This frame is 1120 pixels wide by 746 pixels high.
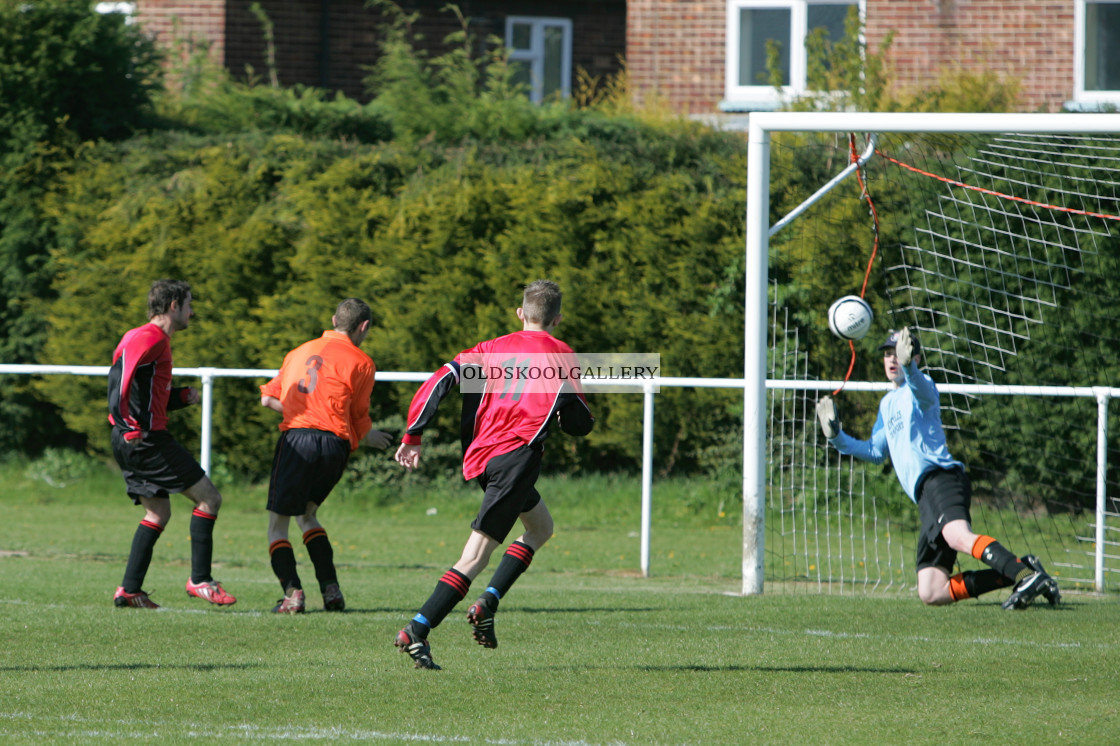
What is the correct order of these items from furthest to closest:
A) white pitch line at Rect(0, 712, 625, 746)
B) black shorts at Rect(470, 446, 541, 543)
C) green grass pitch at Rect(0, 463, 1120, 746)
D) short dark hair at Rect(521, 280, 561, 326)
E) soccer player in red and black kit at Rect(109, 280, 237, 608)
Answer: soccer player in red and black kit at Rect(109, 280, 237, 608), short dark hair at Rect(521, 280, 561, 326), black shorts at Rect(470, 446, 541, 543), green grass pitch at Rect(0, 463, 1120, 746), white pitch line at Rect(0, 712, 625, 746)

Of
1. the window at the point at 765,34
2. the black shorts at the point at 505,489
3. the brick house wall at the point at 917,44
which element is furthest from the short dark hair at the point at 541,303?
the window at the point at 765,34

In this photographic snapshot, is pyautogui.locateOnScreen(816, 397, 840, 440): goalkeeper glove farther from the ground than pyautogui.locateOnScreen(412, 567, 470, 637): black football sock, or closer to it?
farther from the ground

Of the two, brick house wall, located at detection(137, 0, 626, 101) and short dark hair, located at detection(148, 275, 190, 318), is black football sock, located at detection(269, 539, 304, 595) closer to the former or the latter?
short dark hair, located at detection(148, 275, 190, 318)

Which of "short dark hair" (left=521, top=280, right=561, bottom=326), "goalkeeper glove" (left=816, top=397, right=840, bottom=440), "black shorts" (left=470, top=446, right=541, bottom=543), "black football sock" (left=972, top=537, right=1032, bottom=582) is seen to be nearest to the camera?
"black shorts" (left=470, top=446, right=541, bottom=543)

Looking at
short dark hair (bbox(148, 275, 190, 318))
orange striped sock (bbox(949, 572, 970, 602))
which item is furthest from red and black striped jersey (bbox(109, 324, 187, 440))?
orange striped sock (bbox(949, 572, 970, 602))

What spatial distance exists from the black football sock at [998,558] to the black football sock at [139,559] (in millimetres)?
5037

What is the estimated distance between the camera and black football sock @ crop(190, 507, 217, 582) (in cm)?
792

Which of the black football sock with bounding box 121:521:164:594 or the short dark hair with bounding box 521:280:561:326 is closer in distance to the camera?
the short dark hair with bounding box 521:280:561:326

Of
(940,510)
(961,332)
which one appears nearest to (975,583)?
(940,510)

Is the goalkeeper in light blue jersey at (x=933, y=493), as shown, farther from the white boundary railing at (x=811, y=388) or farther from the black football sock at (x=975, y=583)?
the white boundary railing at (x=811, y=388)

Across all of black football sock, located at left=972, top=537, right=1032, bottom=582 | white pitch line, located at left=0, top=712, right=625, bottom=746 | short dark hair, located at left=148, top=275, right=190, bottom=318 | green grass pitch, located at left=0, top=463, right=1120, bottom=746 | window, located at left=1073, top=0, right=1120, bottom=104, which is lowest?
green grass pitch, located at left=0, top=463, right=1120, bottom=746

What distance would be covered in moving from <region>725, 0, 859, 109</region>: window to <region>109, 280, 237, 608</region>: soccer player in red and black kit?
10.8 meters

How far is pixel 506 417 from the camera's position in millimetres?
6051

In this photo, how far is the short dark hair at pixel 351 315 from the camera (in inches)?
309
